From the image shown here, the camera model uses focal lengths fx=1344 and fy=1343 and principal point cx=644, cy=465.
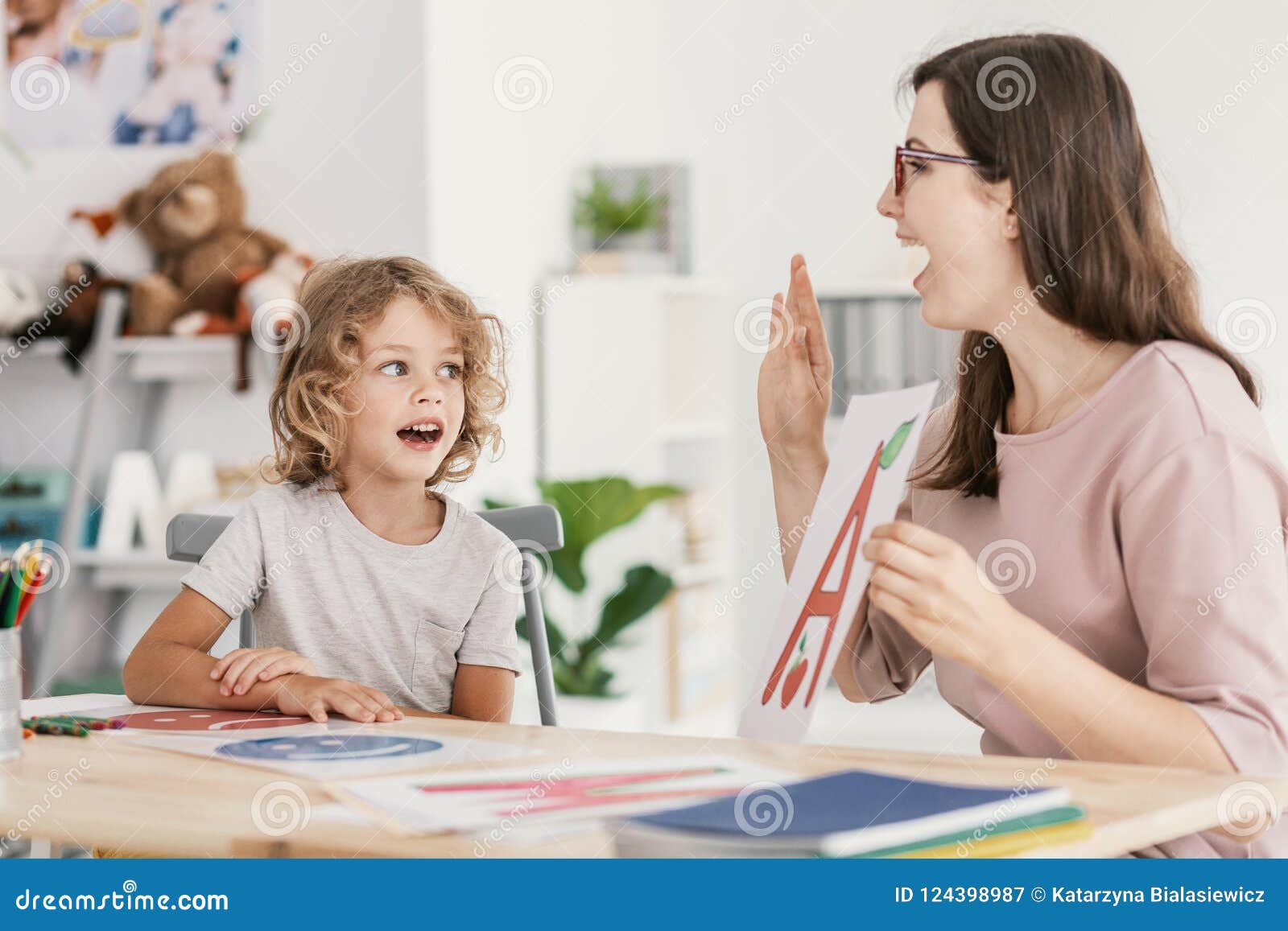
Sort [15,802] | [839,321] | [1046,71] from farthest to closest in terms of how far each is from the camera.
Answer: [839,321]
[1046,71]
[15,802]

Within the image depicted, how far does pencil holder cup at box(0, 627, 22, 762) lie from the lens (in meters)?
1.02

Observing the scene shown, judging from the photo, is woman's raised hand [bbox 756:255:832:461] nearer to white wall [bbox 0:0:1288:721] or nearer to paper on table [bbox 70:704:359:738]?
paper on table [bbox 70:704:359:738]

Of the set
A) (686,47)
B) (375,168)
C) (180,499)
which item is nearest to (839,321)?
(686,47)

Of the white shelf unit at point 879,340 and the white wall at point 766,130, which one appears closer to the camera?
the white wall at point 766,130

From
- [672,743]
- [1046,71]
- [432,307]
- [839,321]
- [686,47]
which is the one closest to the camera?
[672,743]

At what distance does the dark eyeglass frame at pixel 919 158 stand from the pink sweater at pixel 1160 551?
0.82ft

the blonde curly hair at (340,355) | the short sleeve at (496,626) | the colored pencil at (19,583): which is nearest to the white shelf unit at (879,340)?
the blonde curly hair at (340,355)

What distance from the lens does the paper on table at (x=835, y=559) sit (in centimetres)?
91

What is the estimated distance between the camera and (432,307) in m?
1.60

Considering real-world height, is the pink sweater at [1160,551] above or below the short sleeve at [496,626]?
above

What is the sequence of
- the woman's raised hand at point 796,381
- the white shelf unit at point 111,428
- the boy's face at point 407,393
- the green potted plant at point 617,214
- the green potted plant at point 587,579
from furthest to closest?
1. the green potted plant at point 617,214
2. the green potted plant at point 587,579
3. the white shelf unit at point 111,428
4. the boy's face at point 407,393
5. the woman's raised hand at point 796,381

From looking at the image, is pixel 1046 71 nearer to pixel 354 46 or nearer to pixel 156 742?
pixel 156 742

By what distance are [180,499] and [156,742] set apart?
217 cm

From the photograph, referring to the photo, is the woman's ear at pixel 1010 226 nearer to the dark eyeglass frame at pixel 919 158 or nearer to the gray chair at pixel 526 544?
the dark eyeglass frame at pixel 919 158
